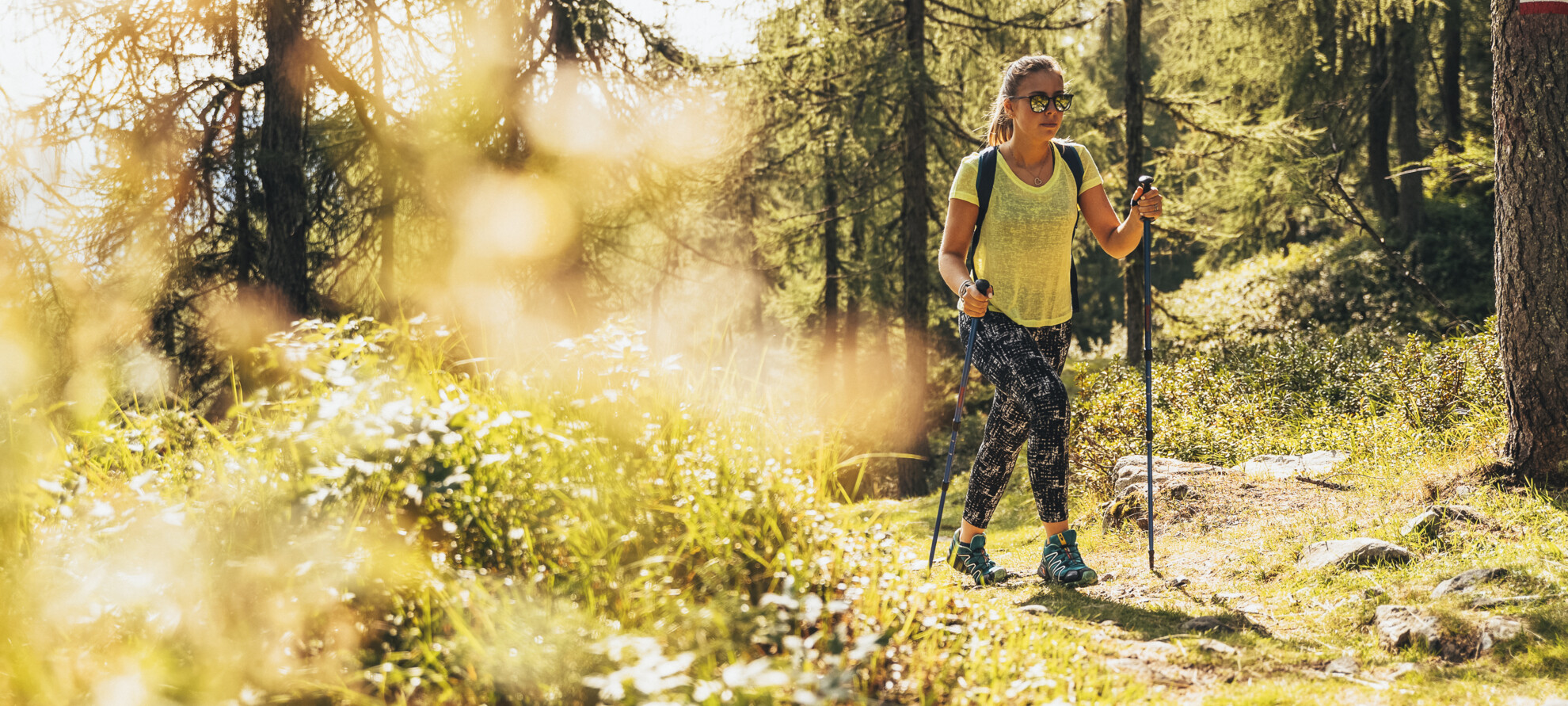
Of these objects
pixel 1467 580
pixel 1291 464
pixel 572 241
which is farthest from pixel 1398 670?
pixel 572 241

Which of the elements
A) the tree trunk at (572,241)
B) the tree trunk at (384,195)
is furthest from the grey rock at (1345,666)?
the tree trunk at (384,195)

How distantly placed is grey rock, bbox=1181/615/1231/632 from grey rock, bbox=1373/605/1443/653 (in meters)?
0.45

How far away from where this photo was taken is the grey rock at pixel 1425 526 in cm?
382

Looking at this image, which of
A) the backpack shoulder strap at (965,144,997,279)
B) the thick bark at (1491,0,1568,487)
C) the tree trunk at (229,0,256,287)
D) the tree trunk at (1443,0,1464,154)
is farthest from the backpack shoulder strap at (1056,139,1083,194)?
the tree trunk at (1443,0,1464,154)

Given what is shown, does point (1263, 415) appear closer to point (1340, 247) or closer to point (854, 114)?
point (854, 114)

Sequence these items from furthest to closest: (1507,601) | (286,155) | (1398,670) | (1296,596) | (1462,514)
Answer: (286,155), (1462,514), (1296,596), (1507,601), (1398,670)

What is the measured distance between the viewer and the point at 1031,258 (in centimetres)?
350

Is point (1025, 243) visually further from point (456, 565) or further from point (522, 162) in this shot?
point (522, 162)

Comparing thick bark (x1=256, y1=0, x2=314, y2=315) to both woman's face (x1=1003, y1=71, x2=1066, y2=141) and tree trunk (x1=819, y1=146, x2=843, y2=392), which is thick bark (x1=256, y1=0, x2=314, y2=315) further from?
woman's face (x1=1003, y1=71, x2=1066, y2=141)

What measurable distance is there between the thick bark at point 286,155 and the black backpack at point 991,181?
28.8 ft

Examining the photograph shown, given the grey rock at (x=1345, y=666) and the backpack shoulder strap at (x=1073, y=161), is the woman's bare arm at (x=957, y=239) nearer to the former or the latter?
the backpack shoulder strap at (x=1073, y=161)

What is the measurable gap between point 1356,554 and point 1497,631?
0.79m

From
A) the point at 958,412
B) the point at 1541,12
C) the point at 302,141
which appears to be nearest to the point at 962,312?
the point at 958,412

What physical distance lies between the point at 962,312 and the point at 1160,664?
1.38 m
